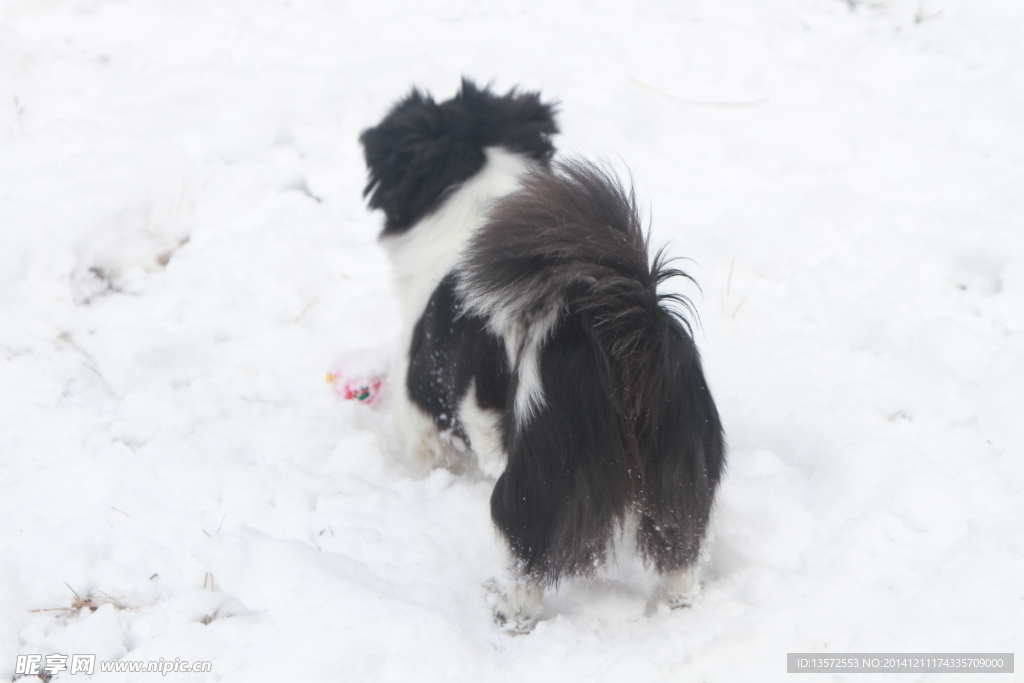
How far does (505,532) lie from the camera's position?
1.69m

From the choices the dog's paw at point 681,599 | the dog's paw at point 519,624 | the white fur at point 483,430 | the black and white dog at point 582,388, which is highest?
the black and white dog at point 582,388

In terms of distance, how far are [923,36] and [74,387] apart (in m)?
4.85

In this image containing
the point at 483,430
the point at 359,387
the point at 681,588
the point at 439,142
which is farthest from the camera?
the point at 359,387

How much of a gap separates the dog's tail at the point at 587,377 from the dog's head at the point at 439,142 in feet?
1.98

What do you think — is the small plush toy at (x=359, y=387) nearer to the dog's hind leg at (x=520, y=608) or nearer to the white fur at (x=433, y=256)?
the white fur at (x=433, y=256)

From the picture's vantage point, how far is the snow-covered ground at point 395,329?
6.02 ft

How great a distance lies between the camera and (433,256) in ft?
7.20

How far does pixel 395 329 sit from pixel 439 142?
1.05 metres

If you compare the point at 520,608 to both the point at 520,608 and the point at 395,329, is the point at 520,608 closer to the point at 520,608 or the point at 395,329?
the point at 520,608

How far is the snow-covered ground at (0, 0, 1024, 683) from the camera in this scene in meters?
1.84

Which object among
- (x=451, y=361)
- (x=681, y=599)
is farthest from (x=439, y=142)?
(x=681, y=599)

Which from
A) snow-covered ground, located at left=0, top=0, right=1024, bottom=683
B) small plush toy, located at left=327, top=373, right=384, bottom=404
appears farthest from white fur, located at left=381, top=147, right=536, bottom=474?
small plush toy, located at left=327, top=373, right=384, bottom=404

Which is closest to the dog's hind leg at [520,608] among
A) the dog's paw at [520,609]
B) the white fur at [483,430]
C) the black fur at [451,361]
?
the dog's paw at [520,609]

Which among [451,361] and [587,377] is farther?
[451,361]
